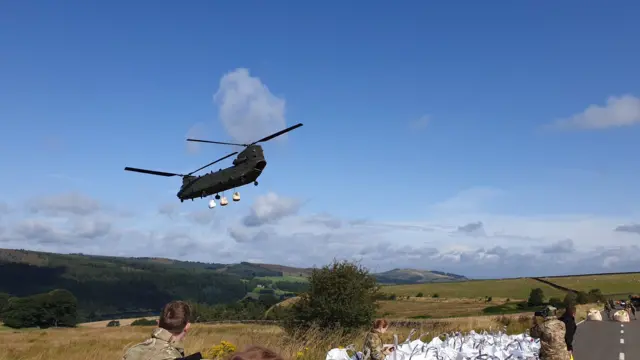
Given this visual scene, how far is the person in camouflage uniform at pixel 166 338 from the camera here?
12.5 feet

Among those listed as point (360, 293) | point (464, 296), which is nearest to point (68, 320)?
point (464, 296)

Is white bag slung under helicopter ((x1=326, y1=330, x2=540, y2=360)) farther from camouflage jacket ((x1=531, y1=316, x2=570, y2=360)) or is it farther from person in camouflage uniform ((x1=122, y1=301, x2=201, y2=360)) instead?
person in camouflage uniform ((x1=122, y1=301, x2=201, y2=360))

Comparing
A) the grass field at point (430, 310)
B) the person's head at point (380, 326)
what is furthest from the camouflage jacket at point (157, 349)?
the grass field at point (430, 310)

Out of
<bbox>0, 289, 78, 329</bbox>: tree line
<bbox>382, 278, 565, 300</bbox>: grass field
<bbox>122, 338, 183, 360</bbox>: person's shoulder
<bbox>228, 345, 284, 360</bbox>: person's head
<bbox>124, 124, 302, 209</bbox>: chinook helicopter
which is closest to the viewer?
<bbox>228, 345, 284, 360</bbox>: person's head

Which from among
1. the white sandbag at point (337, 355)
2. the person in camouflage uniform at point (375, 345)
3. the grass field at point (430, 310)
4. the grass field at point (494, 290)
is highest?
the person in camouflage uniform at point (375, 345)

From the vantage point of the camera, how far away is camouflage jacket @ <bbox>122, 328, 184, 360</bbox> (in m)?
3.79

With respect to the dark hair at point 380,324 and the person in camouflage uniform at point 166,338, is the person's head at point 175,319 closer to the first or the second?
the person in camouflage uniform at point 166,338

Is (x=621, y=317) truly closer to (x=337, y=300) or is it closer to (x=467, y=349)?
(x=337, y=300)

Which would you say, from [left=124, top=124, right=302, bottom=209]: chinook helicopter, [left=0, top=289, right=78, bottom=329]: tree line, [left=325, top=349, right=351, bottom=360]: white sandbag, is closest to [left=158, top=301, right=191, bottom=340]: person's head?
[left=325, top=349, right=351, bottom=360]: white sandbag

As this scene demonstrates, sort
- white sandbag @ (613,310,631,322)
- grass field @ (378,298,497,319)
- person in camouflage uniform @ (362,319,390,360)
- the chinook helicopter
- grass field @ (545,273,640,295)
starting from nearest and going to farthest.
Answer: person in camouflage uniform @ (362,319,390,360), the chinook helicopter, white sandbag @ (613,310,631,322), grass field @ (378,298,497,319), grass field @ (545,273,640,295)

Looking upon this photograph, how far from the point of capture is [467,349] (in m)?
7.80

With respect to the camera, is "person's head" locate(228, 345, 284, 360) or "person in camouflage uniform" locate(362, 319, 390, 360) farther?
"person in camouflage uniform" locate(362, 319, 390, 360)

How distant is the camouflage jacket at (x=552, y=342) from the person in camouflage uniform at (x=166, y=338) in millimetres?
7085

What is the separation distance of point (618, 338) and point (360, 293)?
10.6 meters
